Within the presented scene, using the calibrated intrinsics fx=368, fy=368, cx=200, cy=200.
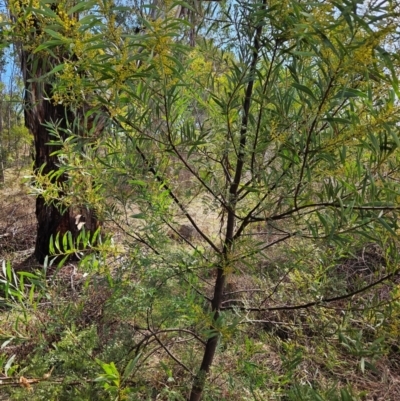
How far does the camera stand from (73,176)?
931 millimetres

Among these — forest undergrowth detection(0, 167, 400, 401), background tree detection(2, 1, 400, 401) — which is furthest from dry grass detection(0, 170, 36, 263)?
background tree detection(2, 1, 400, 401)

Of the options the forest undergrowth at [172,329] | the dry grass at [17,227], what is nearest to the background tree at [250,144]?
the forest undergrowth at [172,329]

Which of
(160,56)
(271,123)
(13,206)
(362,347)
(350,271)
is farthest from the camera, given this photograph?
(13,206)

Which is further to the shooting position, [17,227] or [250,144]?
[17,227]

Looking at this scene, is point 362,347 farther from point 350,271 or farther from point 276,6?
point 350,271

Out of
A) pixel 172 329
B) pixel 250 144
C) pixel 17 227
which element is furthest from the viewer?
pixel 17 227

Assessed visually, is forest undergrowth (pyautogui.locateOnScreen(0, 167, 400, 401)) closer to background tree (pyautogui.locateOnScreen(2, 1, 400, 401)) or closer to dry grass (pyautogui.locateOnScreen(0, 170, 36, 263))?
background tree (pyautogui.locateOnScreen(2, 1, 400, 401))

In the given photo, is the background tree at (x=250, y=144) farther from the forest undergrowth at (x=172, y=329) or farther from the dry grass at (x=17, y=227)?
the dry grass at (x=17, y=227)

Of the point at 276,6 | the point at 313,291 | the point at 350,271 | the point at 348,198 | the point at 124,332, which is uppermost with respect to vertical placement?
the point at 276,6

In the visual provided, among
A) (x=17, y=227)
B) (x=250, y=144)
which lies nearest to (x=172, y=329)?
(x=250, y=144)

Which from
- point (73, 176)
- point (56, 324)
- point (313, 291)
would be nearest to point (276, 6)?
point (73, 176)

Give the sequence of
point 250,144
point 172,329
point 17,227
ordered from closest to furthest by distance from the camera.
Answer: point 250,144 → point 172,329 → point 17,227

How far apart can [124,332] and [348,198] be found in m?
0.82

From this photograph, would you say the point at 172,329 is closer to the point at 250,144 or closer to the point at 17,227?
the point at 250,144
